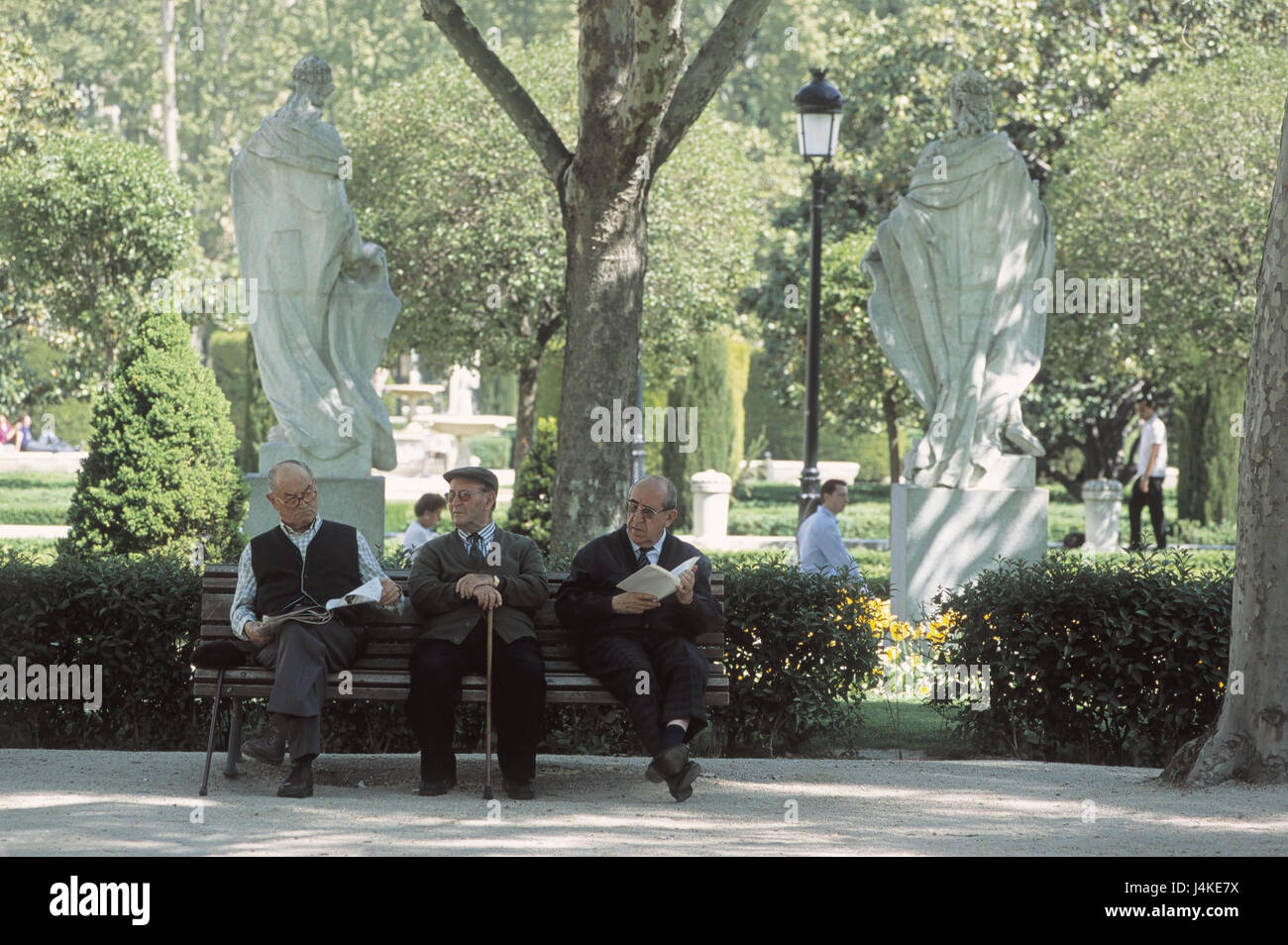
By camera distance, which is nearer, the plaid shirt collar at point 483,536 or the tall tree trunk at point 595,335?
the plaid shirt collar at point 483,536

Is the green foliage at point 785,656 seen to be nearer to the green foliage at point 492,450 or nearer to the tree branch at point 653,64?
the tree branch at point 653,64

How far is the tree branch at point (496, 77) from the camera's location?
405 inches

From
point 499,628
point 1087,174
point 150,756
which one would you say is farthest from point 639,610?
point 1087,174

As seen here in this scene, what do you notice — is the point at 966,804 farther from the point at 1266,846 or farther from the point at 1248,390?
the point at 1248,390

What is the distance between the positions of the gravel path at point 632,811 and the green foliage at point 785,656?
0.38 metres

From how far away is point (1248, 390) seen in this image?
691cm

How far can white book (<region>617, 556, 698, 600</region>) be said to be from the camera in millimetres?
6873

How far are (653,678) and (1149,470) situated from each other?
1355 centimetres

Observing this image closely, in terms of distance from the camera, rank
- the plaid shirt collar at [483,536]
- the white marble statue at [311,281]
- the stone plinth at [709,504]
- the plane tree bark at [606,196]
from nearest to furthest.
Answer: the plaid shirt collar at [483,536] → the plane tree bark at [606,196] → the white marble statue at [311,281] → the stone plinth at [709,504]

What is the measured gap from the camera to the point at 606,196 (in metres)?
9.80

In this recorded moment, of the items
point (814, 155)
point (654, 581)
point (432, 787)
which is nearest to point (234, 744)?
point (432, 787)

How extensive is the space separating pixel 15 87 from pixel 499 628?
80.3 feet

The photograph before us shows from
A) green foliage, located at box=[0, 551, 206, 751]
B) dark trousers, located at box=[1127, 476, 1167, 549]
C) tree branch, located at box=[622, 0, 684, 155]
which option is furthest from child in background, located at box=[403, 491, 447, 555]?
dark trousers, located at box=[1127, 476, 1167, 549]

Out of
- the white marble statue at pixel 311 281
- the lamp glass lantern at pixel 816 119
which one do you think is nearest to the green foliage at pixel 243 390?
the lamp glass lantern at pixel 816 119
